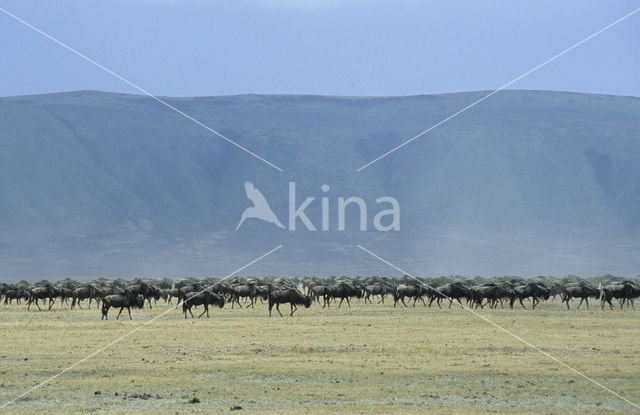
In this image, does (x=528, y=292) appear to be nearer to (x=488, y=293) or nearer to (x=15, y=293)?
(x=488, y=293)

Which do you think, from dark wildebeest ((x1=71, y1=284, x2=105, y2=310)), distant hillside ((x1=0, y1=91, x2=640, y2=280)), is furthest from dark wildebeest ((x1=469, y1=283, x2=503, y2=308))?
distant hillside ((x1=0, y1=91, x2=640, y2=280))

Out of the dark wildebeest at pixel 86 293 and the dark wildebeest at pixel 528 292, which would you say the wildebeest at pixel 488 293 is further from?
the dark wildebeest at pixel 86 293

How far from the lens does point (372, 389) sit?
20266 millimetres

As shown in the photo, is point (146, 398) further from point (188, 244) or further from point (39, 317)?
point (188, 244)

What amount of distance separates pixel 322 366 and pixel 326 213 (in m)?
140

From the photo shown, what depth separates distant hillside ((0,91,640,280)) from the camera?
142 meters

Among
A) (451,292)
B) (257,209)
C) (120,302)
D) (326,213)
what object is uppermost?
(257,209)

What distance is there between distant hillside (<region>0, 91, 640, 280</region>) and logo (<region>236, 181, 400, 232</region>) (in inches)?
63.9

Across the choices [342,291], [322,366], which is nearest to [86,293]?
[342,291]

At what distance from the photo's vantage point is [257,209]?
171 meters

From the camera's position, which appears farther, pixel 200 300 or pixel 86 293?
pixel 86 293

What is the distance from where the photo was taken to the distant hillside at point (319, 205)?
468 ft

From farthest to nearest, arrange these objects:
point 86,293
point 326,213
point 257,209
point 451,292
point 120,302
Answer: point 257,209
point 326,213
point 86,293
point 451,292
point 120,302

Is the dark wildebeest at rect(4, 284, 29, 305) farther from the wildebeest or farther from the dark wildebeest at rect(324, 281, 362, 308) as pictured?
the wildebeest
